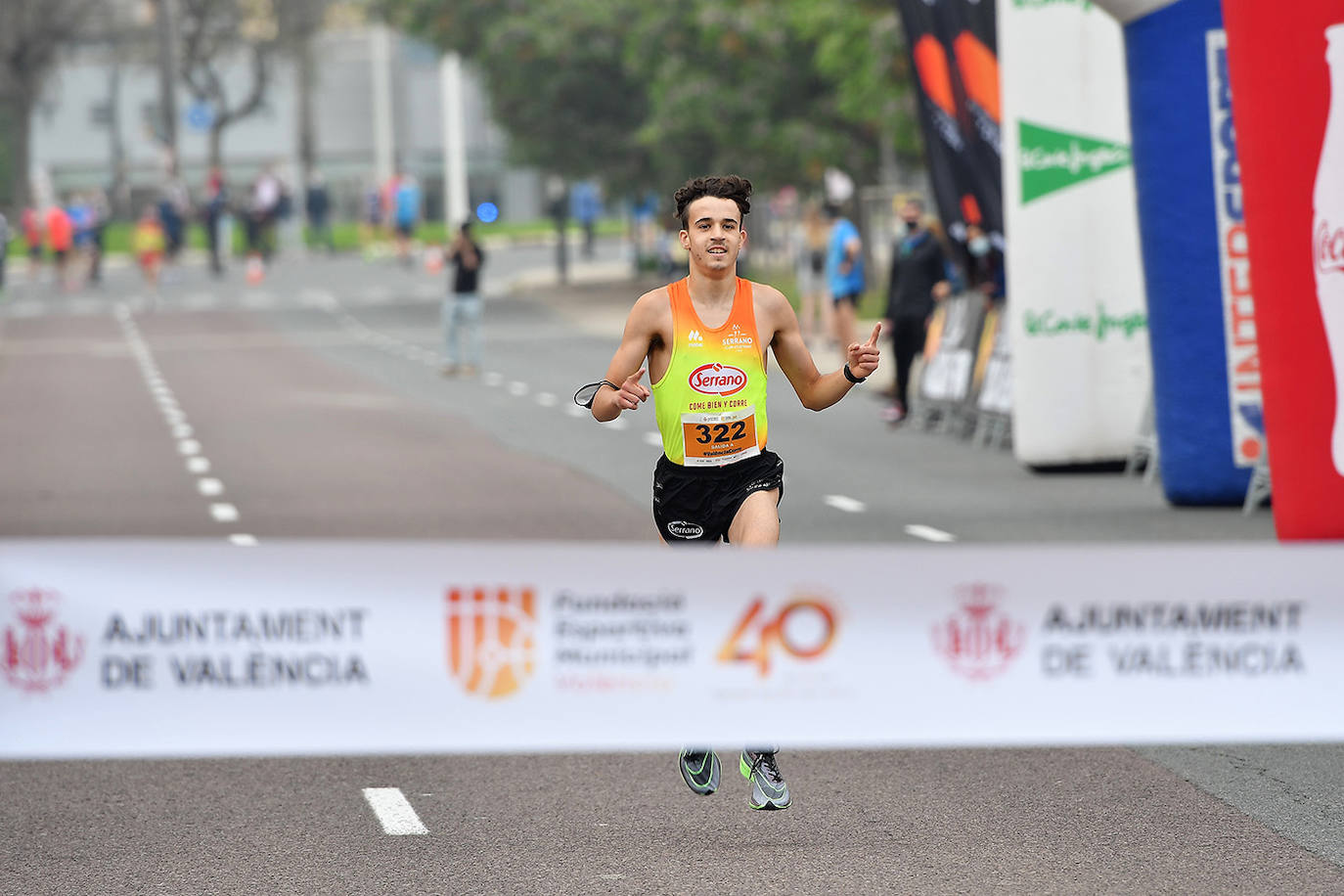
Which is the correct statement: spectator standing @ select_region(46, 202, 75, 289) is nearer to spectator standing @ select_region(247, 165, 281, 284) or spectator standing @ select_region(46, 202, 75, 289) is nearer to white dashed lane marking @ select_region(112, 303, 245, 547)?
spectator standing @ select_region(247, 165, 281, 284)

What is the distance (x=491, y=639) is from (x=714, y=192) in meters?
1.79

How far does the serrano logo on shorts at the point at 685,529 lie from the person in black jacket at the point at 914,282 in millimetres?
12258

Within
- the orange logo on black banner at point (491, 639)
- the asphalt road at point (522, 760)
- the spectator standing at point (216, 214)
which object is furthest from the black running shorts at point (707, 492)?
the spectator standing at point (216, 214)

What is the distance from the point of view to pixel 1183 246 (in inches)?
520

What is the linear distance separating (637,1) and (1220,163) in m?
24.1

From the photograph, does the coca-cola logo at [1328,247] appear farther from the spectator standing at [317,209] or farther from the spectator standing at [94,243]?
the spectator standing at [317,209]

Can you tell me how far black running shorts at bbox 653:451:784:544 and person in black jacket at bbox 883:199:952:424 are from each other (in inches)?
483

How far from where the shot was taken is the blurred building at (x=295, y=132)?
8200 centimetres

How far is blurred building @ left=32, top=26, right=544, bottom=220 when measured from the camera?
82.0 metres

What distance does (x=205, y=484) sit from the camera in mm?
15523

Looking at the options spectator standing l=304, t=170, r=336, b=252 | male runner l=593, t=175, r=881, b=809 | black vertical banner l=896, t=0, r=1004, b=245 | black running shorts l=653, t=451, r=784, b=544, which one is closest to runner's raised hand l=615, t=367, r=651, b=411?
male runner l=593, t=175, r=881, b=809

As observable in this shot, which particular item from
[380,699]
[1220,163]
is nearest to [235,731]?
[380,699]

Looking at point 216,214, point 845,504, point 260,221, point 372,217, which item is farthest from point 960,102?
point 372,217

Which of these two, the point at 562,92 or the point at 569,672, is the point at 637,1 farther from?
the point at 569,672
